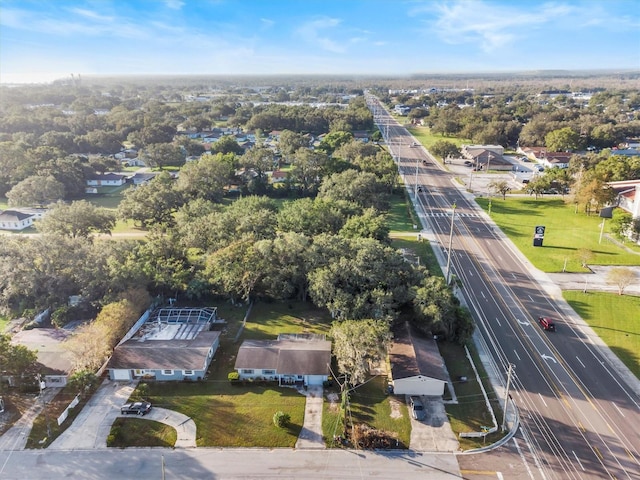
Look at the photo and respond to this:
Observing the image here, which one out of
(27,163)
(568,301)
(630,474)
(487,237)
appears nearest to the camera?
(630,474)

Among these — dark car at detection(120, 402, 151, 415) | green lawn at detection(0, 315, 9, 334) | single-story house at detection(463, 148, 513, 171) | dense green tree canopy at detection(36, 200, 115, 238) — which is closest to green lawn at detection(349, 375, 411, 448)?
dark car at detection(120, 402, 151, 415)

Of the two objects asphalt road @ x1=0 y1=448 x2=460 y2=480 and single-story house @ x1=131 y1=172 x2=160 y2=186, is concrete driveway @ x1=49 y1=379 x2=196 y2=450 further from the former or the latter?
single-story house @ x1=131 y1=172 x2=160 y2=186

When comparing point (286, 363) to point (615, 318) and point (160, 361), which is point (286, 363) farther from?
point (615, 318)

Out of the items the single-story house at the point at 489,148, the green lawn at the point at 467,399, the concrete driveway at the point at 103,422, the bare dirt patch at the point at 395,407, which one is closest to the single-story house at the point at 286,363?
the bare dirt patch at the point at 395,407

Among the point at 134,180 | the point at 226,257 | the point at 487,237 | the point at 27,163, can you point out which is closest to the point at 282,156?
the point at 134,180

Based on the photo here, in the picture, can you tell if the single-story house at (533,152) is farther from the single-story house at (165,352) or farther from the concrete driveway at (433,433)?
the single-story house at (165,352)

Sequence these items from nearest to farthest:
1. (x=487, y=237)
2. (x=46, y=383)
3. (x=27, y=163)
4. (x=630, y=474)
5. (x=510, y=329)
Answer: (x=630, y=474)
(x=46, y=383)
(x=510, y=329)
(x=487, y=237)
(x=27, y=163)

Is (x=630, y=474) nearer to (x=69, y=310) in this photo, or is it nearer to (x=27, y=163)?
(x=69, y=310)
